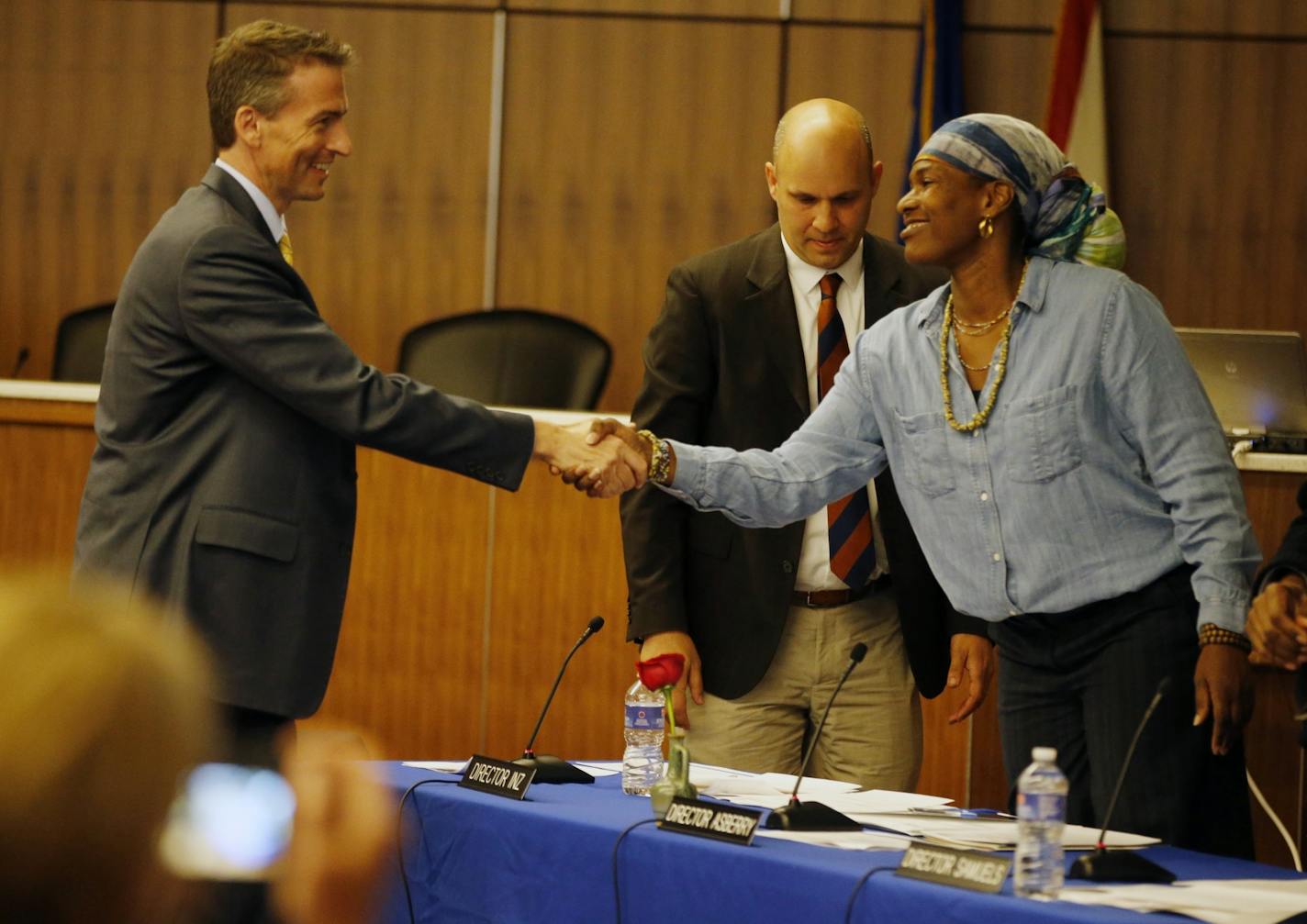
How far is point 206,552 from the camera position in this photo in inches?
97.1

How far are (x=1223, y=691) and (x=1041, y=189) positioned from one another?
0.86 metres

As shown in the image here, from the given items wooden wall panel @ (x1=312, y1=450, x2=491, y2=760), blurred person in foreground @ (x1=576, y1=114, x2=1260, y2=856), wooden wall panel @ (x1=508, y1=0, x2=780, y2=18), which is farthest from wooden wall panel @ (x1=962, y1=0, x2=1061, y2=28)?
blurred person in foreground @ (x1=576, y1=114, x2=1260, y2=856)

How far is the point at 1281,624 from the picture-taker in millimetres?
2223

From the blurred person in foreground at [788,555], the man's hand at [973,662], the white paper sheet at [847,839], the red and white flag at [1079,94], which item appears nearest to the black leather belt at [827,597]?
the blurred person in foreground at [788,555]

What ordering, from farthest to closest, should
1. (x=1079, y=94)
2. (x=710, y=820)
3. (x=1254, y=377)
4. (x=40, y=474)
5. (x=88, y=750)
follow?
(x=1079, y=94) → (x=40, y=474) → (x=1254, y=377) → (x=710, y=820) → (x=88, y=750)

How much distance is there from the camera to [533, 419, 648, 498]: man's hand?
9.41ft

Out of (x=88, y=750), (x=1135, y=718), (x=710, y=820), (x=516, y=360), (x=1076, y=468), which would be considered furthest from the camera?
(x=516, y=360)

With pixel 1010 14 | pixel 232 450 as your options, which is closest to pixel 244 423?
pixel 232 450

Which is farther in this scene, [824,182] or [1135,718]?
[824,182]

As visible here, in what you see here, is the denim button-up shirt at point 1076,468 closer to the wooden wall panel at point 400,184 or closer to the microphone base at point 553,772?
the microphone base at point 553,772

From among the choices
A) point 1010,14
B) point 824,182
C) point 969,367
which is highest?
point 1010,14

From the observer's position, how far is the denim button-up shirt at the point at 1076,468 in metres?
2.35

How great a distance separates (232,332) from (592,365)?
3.33m

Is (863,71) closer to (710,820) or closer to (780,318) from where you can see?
(780,318)
